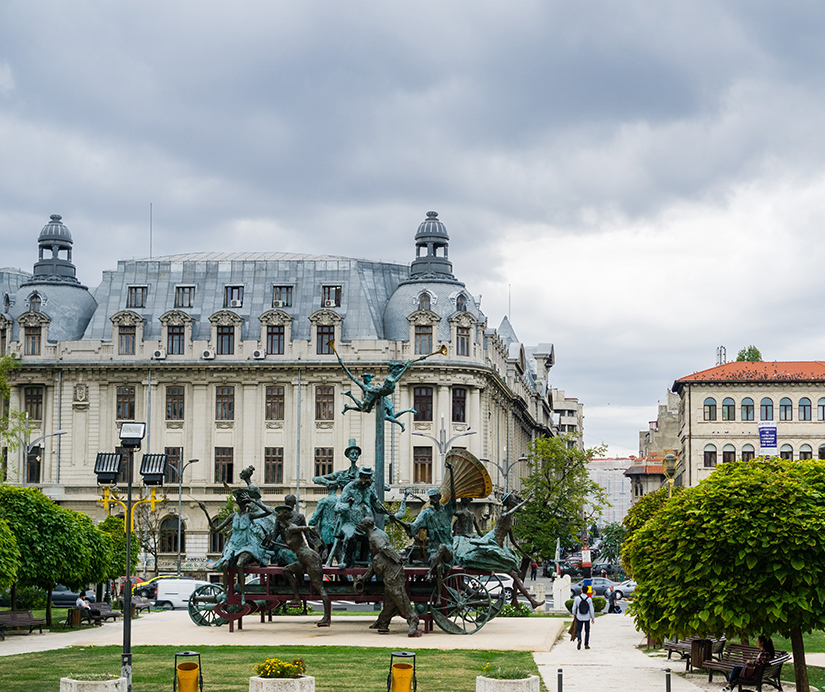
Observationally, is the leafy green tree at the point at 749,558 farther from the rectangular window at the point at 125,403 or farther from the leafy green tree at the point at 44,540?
the rectangular window at the point at 125,403

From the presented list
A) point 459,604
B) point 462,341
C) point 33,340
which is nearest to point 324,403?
point 462,341

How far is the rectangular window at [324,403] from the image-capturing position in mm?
78812

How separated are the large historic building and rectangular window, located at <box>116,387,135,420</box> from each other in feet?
0.30

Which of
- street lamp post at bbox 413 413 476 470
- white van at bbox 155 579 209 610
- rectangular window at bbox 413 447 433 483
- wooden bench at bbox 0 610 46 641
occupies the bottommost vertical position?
white van at bbox 155 579 209 610

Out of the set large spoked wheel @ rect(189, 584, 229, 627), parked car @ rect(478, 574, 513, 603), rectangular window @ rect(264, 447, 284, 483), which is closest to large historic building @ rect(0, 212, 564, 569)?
rectangular window @ rect(264, 447, 284, 483)

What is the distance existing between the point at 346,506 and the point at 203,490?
48595mm

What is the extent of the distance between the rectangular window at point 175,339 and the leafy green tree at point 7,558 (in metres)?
49.1

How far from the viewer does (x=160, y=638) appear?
29.4 metres

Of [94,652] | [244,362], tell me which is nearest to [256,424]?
[244,362]

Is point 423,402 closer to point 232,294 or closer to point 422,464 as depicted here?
point 422,464

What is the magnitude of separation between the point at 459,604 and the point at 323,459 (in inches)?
1936

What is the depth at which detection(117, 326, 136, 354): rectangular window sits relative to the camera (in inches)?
3157

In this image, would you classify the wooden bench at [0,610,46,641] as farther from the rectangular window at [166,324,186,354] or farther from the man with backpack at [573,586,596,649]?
the rectangular window at [166,324,186,354]

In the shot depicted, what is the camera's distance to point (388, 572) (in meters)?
28.2
